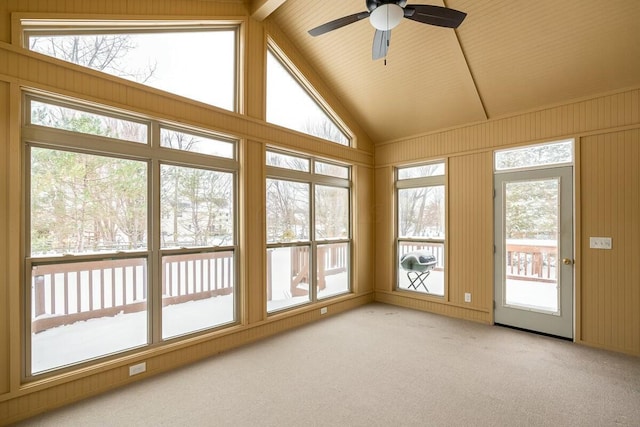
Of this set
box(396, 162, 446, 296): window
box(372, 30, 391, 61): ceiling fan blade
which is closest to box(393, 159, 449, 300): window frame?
box(396, 162, 446, 296): window

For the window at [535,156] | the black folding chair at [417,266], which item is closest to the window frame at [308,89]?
the black folding chair at [417,266]

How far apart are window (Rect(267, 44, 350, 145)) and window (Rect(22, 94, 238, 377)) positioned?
1.02 metres

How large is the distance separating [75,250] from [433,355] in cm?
361

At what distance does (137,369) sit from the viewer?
9.46 ft

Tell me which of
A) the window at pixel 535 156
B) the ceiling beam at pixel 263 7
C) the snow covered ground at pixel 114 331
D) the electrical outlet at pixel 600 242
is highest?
the ceiling beam at pixel 263 7

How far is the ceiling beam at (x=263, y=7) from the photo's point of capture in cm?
355

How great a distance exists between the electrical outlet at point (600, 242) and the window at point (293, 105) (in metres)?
3.64

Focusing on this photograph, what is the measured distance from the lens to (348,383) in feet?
9.20

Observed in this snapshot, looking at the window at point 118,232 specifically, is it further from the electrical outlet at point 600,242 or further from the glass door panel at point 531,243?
the electrical outlet at point 600,242

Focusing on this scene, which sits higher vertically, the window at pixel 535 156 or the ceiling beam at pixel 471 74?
the ceiling beam at pixel 471 74

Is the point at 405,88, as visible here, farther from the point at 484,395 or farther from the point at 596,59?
the point at 484,395

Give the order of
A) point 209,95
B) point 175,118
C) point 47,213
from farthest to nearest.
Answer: point 209,95 → point 175,118 → point 47,213

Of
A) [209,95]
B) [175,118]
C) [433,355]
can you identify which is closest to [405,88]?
[209,95]

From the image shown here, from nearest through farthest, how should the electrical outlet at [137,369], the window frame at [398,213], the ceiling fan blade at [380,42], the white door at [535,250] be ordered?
1. the ceiling fan blade at [380,42]
2. the electrical outlet at [137,369]
3. the white door at [535,250]
4. the window frame at [398,213]
